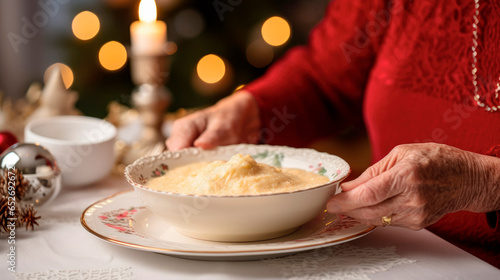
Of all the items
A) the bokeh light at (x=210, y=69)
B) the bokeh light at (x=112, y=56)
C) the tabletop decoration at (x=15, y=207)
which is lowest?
the tabletop decoration at (x=15, y=207)

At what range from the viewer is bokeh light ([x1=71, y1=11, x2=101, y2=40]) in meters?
2.67

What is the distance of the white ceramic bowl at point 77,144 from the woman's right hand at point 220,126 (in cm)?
14

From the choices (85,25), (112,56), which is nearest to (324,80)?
(112,56)

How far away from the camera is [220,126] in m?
1.14

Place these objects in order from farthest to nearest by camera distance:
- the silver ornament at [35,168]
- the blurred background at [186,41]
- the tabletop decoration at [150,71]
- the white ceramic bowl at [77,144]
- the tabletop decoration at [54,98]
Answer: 1. the blurred background at [186,41]
2. the tabletop decoration at [150,71]
3. the tabletop decoration at [54,98]
4. the white ceramic bowl at [77,144]
5. the silver ornament at [35,168]

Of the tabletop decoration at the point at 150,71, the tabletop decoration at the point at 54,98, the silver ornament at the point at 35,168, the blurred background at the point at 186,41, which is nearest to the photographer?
the silver ornament at the point at 35,168

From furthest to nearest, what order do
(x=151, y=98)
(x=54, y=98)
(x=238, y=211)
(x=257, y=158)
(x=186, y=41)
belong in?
(x=186, y=41)
(x=151, y=98)
(x=54, y=98)
(x=257, y=158)
(x=238, y=211)

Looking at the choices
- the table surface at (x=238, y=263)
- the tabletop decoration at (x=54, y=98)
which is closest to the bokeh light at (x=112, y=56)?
the tabletop decoration at (x=54, y=98)

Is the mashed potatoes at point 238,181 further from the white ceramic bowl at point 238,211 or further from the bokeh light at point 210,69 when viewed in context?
the bokeh light at point 210,69

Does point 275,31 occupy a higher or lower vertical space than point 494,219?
higher

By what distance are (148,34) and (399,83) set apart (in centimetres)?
66

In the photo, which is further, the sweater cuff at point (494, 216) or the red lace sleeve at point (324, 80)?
the red lace sleeve at point (324, 80)

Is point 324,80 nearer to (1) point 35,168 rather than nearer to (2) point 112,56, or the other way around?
(1) point 35,168

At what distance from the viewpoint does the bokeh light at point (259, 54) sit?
8.76 ft
